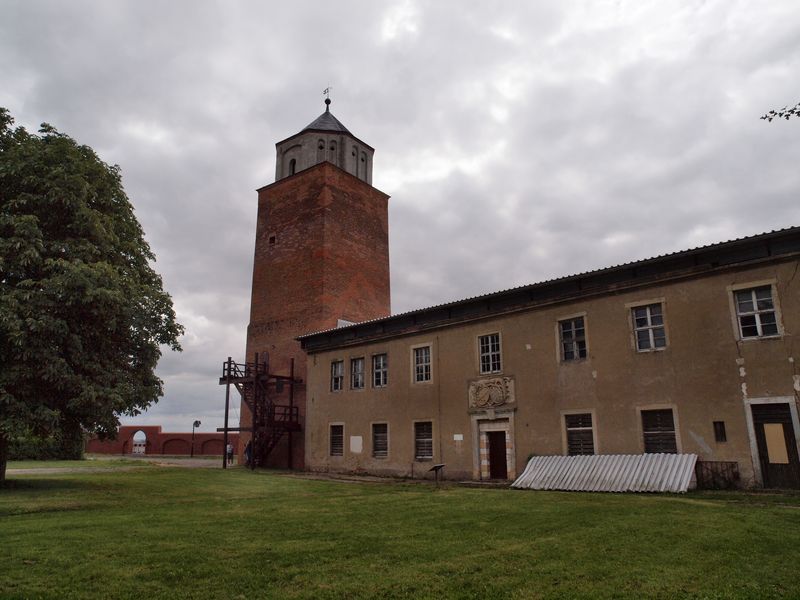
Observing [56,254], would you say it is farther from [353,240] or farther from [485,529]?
[353,240]

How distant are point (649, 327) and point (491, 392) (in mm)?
5818

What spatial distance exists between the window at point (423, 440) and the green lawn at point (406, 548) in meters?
9.54

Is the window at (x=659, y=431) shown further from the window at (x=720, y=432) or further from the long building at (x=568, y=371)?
the window at (x=720, y=432)

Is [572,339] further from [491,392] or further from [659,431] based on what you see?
[659,431]

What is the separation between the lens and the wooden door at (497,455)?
20.2 meters

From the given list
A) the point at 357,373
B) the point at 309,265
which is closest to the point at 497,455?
the point at 357,373

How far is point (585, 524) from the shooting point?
9.26 meters

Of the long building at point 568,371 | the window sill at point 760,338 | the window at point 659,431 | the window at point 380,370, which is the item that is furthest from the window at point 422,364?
the window sill at point 760,338

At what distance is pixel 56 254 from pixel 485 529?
13716mm

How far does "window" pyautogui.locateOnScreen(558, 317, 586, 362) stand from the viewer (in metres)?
18.9

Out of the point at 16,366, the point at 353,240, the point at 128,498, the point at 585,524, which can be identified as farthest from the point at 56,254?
the point at 353,240

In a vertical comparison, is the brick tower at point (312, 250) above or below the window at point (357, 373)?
above

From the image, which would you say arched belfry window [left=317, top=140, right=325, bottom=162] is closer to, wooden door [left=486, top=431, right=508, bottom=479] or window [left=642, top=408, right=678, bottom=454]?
wooden door [left=486, top=431, right=508, bottom=479]

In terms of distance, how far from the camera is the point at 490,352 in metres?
21.3
